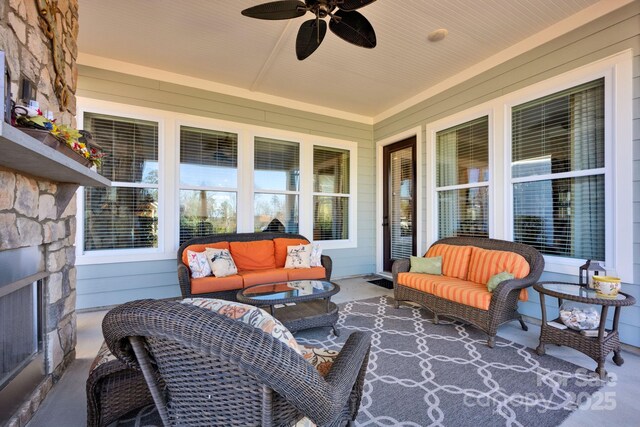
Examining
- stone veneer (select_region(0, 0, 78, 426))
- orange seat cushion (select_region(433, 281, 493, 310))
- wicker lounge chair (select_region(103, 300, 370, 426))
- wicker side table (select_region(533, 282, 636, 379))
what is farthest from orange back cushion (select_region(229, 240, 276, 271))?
wicker side table (select_region(533, 282, 636, 379))

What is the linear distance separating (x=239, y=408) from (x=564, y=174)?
374 cm

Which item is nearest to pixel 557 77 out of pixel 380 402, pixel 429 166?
pixel 429 166

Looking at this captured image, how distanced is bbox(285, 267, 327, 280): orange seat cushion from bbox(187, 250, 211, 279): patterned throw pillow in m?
1.03

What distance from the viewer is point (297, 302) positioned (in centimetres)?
276

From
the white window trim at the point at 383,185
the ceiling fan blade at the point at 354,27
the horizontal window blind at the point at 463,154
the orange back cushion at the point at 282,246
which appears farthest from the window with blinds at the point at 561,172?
the orange back cushion at the point at 282,246

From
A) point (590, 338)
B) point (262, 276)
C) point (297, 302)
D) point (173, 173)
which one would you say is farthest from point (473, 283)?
point (173, 173)

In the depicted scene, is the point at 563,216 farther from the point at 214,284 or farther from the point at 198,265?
the point at 198,265

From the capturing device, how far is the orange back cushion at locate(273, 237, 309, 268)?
4.31 m

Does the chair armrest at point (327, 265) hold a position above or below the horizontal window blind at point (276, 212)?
below

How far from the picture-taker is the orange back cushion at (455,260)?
3.52m

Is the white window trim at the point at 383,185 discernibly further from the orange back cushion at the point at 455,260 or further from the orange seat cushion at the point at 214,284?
the orange seat cushion at the point at 214,284

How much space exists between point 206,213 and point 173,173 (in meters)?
0.74

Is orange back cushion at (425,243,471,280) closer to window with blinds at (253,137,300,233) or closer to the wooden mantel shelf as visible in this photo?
window with blinds at (253,137,300,233)

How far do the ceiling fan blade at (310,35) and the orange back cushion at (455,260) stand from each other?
290 cm
